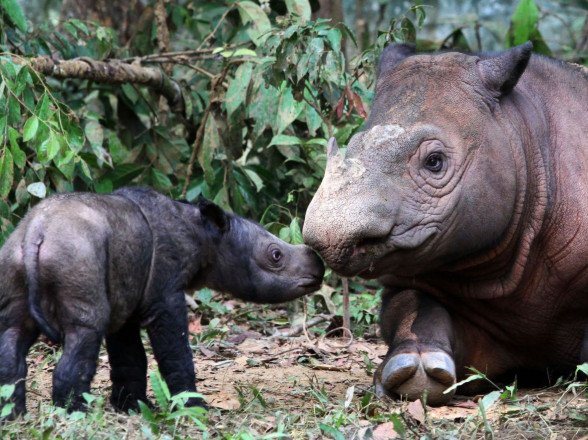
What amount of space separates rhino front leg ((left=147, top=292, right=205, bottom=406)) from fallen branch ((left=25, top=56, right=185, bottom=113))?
10.1 feet

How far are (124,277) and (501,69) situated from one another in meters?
2.25

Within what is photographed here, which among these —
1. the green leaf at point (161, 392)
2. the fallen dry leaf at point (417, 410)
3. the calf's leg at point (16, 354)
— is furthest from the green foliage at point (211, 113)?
the fallen dry leaf at point (417, 410)

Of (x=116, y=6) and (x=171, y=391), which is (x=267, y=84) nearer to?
(x=171, y=391)

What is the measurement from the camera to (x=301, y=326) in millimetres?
7910

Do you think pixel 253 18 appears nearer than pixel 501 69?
No

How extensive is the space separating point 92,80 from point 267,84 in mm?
2036

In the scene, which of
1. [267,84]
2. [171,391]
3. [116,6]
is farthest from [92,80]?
[171,391]

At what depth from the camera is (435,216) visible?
5.54 metres

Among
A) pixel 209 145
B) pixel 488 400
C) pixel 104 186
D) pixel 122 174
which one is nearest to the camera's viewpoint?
pixel 488 400

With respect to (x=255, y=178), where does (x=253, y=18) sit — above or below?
above

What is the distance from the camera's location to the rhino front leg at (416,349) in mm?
5621

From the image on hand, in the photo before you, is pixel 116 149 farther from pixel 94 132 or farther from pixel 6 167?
pixel 6 167

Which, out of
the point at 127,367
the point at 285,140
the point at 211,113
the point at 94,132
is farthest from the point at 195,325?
the point at 127,367

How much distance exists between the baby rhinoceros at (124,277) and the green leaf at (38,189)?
1.18 meters
